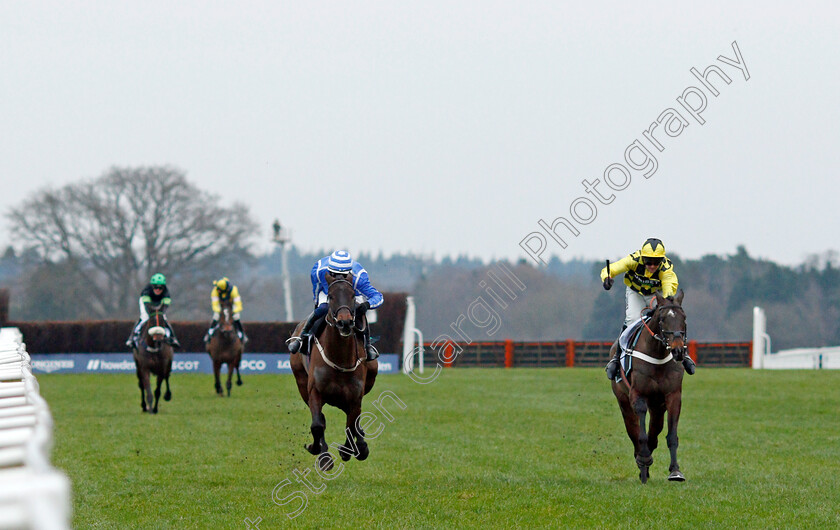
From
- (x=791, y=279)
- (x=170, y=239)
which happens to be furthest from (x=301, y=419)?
(x=791, y=279)

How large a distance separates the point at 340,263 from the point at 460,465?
3038 mm

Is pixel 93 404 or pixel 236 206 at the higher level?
pixel 236 206

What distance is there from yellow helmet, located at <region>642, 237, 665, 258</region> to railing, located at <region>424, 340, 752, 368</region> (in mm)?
29917

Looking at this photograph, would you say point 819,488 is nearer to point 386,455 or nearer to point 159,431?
point 386,455

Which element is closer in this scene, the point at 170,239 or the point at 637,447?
the point at 637,447

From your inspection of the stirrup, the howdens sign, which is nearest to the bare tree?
the howdens sign

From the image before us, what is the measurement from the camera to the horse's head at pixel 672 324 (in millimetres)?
8578

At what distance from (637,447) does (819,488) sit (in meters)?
1.68

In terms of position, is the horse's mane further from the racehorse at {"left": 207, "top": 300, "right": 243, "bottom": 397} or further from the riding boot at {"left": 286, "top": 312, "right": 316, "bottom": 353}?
the racehorse at {"left": 207, "top": 300, "right": 243, "bottom": 397}

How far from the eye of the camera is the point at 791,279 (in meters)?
66.4

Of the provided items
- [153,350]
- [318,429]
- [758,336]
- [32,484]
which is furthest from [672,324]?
[758,336]

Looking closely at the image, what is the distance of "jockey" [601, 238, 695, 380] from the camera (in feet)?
30.6

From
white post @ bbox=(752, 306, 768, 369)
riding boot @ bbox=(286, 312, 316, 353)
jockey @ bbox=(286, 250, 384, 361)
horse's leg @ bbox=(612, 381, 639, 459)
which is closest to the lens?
jockey @ bbox=(286, 250, 384, 361)

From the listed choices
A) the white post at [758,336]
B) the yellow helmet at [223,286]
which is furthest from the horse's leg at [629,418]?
the white post at [758,336]
